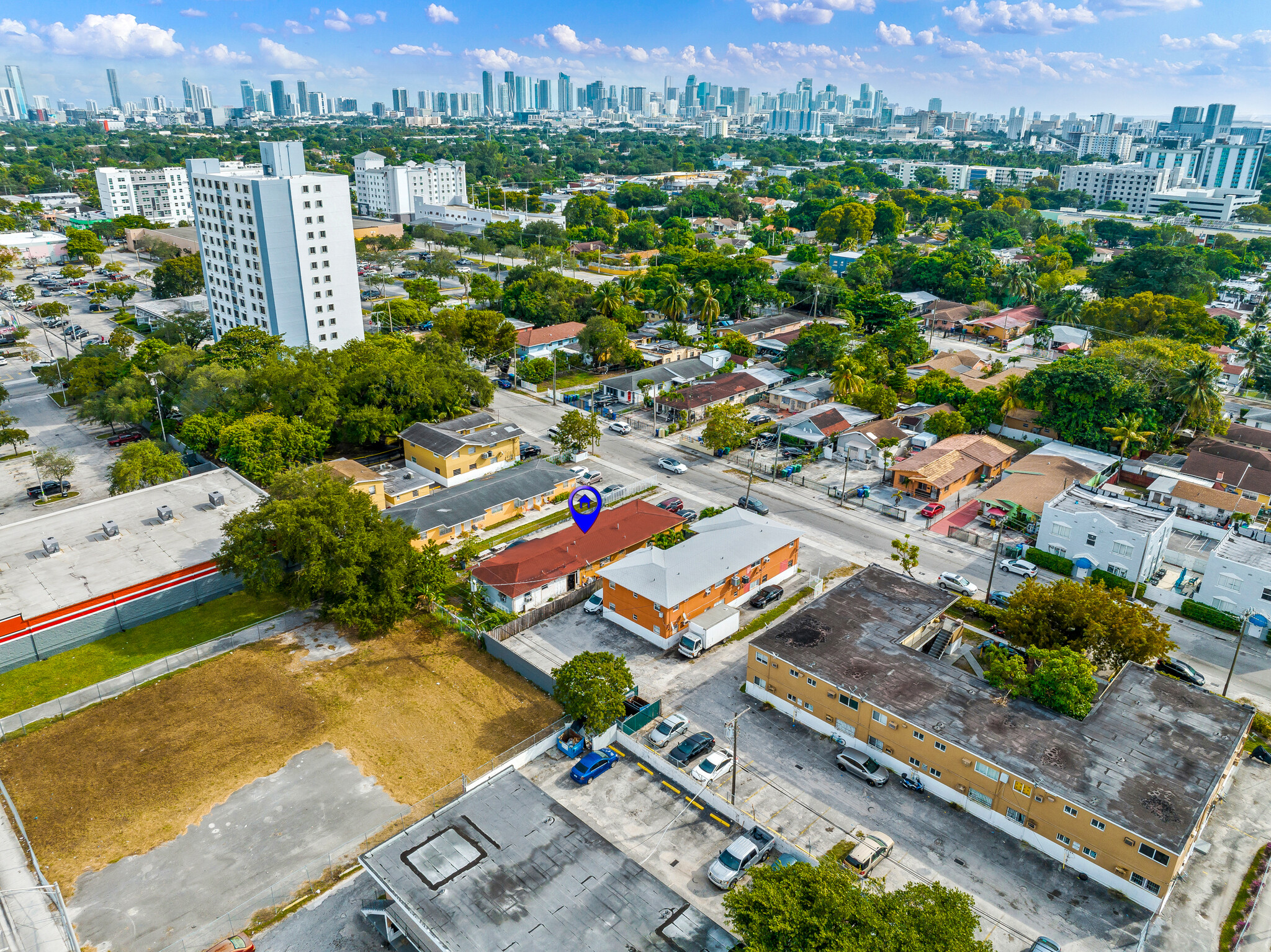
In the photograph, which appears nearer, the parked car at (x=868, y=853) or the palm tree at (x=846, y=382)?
the parked car at (x=868, y=853)

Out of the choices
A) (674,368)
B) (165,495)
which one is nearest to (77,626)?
(165,495)

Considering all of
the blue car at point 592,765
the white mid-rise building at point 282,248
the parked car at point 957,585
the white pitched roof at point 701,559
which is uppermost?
the white mid-rise building at point 282,248

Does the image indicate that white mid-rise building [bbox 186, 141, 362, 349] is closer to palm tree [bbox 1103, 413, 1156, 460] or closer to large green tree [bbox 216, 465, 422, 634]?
large green tree [bbox 216, 465, 422, 634]

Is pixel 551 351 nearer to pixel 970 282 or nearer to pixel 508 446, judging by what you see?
pixel 508 446

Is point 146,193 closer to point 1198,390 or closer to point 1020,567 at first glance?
point 1020,567

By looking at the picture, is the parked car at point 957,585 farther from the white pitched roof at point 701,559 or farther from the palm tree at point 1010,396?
the palm tree at point 1010,396

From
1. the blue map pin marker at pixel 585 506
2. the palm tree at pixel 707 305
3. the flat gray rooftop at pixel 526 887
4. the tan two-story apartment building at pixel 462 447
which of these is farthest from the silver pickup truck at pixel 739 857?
the palm tree at pixel 707 305

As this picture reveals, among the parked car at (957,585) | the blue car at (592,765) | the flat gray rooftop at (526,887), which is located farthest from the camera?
the parked car at (957,585)
